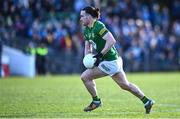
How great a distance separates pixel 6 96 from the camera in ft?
63.9

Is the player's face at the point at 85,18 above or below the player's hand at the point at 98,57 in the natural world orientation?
above

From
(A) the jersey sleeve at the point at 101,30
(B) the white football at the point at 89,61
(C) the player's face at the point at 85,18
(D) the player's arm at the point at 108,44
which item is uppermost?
(C) the player's face at the point at 85,18

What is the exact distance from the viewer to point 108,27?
3716 centimetres

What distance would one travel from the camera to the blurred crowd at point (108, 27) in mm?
35656

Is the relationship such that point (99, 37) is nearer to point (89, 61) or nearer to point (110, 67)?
point (89, 61)

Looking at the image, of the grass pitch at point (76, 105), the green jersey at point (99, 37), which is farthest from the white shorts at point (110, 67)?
the grass pitch at point (76, 105)

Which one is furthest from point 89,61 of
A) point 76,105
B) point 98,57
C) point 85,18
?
point 76,105

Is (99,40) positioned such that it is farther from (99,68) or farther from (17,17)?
(17,17)

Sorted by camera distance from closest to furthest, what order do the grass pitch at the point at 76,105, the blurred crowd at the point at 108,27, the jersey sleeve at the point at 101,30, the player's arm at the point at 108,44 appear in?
the grass pitch at the point at 76,105 < the player's arm at the point at 108,44 < the jersey sleeve at the point at 101,30 < the blurred crowd at the point at 108,27

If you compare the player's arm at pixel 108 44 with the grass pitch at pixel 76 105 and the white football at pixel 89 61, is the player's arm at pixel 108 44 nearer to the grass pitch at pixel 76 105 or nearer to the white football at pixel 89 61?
the white football at pixel 89 61

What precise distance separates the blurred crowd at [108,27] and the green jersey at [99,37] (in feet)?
66.4

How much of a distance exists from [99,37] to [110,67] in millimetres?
685

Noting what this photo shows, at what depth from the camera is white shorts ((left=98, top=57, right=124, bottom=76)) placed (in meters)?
14.2

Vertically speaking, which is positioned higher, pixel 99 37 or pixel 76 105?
pixel 99 37
